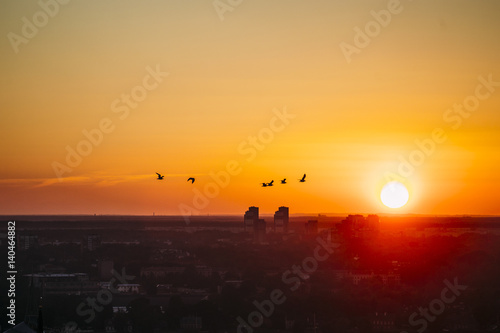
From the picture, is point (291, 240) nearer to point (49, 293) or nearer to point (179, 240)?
point (179, 240)

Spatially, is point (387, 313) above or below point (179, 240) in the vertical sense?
below

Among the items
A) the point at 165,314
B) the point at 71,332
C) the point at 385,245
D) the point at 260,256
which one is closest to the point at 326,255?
the point at 260,256

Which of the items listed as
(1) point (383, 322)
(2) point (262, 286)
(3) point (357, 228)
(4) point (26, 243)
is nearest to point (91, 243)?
(4) point (26, 243)

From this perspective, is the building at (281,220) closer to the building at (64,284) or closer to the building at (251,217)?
the building at (251,217)

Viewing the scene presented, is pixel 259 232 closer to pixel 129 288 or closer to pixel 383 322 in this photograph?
pixel 129 288

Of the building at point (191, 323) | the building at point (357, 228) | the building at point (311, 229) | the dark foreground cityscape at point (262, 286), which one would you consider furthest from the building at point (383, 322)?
the building at point (311, 229)

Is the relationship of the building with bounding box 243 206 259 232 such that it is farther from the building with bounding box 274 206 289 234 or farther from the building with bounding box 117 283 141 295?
the building with bounding box 117 283 141 295
